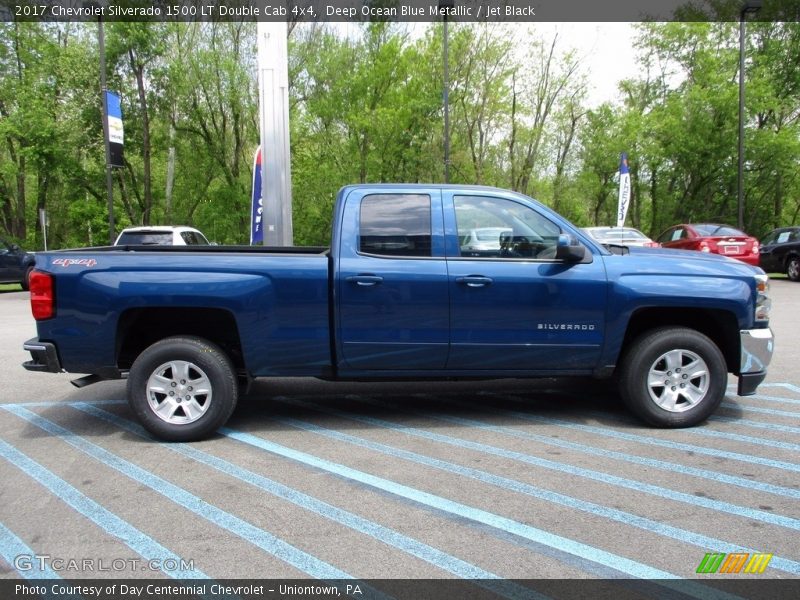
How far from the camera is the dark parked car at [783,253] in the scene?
717 inches

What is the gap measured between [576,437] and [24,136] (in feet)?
87.4

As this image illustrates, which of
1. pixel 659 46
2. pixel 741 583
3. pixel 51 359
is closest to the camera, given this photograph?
pixel 741 583

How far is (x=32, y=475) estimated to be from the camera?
4.09m

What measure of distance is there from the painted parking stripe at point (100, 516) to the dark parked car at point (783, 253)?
1997 cm

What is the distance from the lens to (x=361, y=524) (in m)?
3.35

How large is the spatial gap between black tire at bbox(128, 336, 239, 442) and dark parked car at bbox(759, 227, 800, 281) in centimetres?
1884

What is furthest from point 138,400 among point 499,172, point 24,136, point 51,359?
point 499,172

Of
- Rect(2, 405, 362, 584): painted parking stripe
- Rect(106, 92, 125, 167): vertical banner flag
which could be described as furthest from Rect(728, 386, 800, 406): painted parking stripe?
Rect(106, 92, 125, 167): vertical banner flag

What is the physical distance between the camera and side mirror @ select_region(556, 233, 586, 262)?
4598 mm

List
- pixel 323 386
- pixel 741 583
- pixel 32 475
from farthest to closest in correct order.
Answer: pixel 323 386
pixel 32 475
pixel 741 583

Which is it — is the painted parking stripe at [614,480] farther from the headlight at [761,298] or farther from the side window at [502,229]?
the headlight at [761,298]

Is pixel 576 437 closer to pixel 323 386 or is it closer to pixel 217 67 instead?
pixel 323 386

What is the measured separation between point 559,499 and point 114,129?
18.8 m

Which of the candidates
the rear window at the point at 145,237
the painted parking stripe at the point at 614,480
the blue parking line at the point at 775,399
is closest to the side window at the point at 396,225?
the painted parking stripe at the point at 614,480
